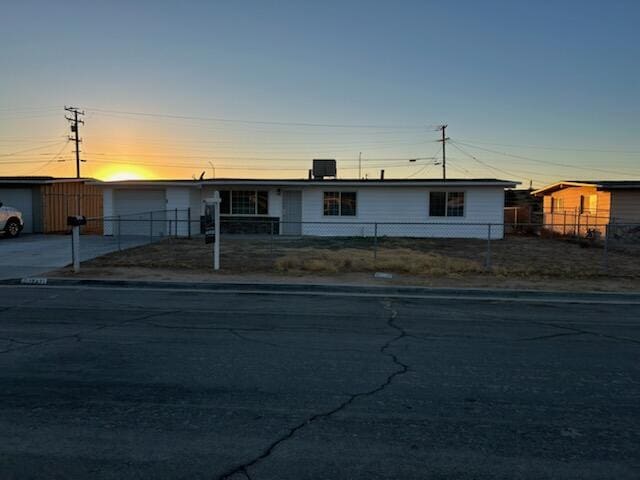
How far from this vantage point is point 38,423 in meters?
3.99

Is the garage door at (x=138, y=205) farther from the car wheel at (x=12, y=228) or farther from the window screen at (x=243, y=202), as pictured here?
the car wheel at (x=12, y=228)

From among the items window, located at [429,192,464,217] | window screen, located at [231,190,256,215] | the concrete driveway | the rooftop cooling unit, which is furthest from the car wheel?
window, located at [429,192,464,217]

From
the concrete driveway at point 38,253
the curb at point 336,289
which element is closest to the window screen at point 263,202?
the concrete driveway at point 38,253

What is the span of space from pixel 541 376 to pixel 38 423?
467cm

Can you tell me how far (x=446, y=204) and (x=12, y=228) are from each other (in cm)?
2034

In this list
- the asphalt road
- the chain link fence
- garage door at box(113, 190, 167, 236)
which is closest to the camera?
the asphalt road

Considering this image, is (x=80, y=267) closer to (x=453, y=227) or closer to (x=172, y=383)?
(x=172, y=383)

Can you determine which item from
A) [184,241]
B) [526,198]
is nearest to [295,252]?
[184,241]

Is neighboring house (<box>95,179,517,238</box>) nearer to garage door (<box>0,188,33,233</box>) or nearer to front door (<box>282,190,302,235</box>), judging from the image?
front door (<box>282,190,302,235</box>)

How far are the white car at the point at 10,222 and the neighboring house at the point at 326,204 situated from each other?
3.98 metres

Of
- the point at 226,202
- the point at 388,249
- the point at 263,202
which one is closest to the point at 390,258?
the point at 388,249

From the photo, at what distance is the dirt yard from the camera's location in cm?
1290

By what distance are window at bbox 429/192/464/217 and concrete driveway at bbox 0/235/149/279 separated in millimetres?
13894

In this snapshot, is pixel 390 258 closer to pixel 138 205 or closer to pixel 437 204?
pixel 437 204
